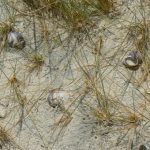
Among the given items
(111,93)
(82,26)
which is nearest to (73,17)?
(82,26)

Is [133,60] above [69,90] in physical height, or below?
above

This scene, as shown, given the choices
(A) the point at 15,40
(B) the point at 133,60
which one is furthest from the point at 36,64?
(B) the point at 133,60

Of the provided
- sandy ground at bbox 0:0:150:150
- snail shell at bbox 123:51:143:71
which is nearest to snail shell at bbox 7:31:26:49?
sandy ground at bbox 0:0:150:150

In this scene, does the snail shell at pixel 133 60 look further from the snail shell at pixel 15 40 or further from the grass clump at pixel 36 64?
the snail shell at pixel 15 40

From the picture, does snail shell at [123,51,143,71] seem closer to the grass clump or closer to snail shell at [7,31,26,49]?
the grass clump

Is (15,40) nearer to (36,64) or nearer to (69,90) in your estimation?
(36,64)

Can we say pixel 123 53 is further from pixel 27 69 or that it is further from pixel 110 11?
pixel 27 69

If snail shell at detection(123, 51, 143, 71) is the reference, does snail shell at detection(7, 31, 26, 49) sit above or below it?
above
